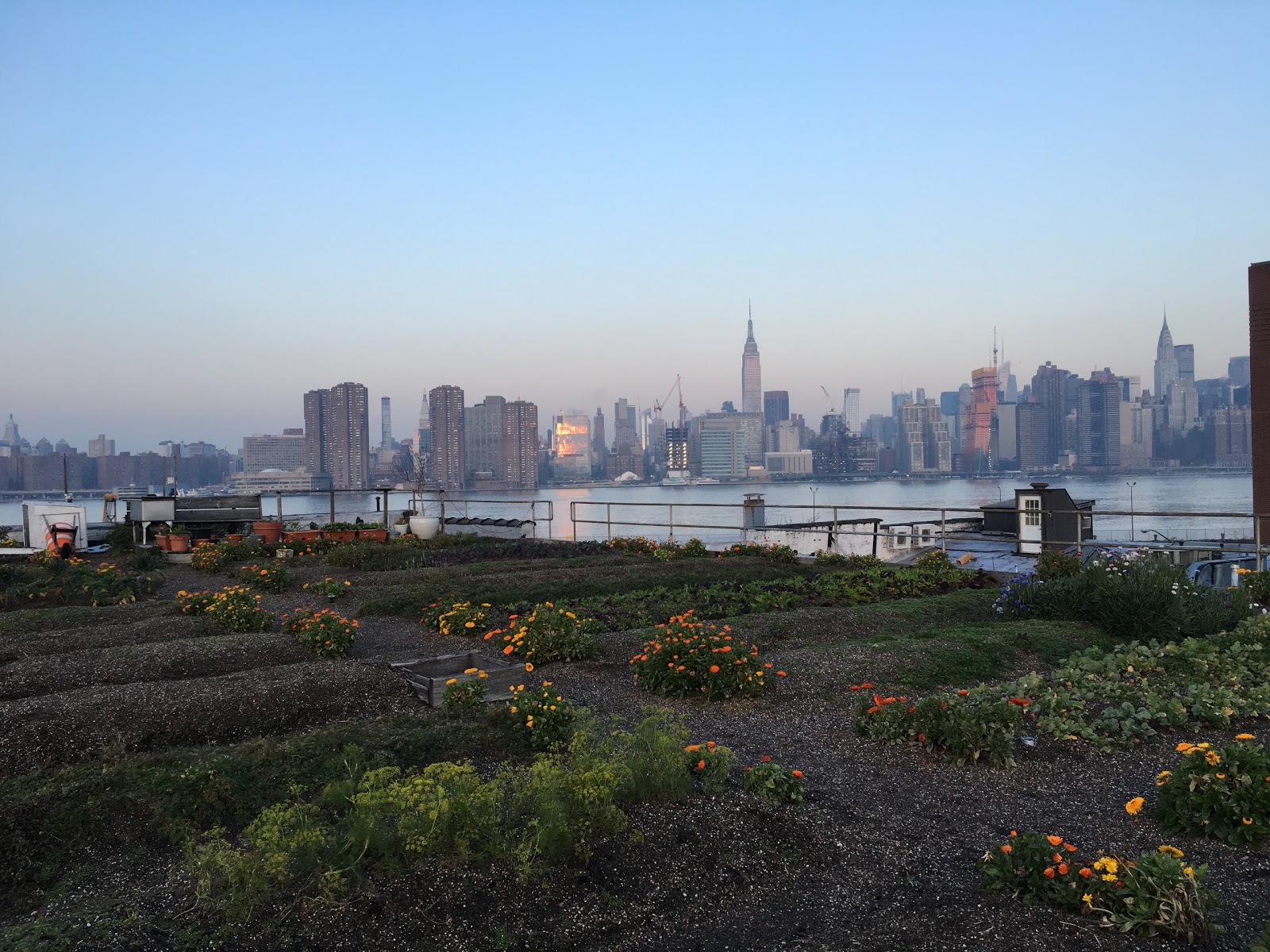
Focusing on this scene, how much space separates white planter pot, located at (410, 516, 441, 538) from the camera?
2059 centimetres

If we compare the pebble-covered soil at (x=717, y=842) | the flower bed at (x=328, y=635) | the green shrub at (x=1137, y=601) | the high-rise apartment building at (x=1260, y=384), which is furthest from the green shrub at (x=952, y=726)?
the high-rise apartment building at (x=1260, y=384)

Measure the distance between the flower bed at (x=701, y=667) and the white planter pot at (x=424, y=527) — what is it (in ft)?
46.2

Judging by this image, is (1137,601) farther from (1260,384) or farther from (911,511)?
(1260,384)

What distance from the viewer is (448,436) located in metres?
97.9

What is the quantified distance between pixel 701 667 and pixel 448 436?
307 ft

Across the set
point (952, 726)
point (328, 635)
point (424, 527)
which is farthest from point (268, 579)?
point (952, 726)

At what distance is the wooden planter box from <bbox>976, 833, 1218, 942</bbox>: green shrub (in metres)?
4.08

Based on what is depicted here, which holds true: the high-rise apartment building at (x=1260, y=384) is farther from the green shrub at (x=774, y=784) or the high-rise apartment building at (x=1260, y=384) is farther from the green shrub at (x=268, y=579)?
the green shrub at (x=774, y=784)

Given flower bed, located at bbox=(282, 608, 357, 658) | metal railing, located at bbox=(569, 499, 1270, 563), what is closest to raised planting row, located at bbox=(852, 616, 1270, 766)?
metal railing, located at bbox=(569, 499, 1270, 563)

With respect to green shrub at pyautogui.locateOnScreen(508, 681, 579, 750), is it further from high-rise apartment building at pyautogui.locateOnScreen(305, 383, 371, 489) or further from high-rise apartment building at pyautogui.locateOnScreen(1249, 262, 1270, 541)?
high-rise apartment building at pyautogui.locateOnScreen(305, 383, 371, 489)

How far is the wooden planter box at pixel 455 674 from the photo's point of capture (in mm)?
6645

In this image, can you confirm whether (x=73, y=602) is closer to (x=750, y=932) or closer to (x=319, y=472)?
(x=750, y=932)

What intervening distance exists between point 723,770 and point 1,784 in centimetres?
404

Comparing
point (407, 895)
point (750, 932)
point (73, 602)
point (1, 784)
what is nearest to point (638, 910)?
point (750, 932)
